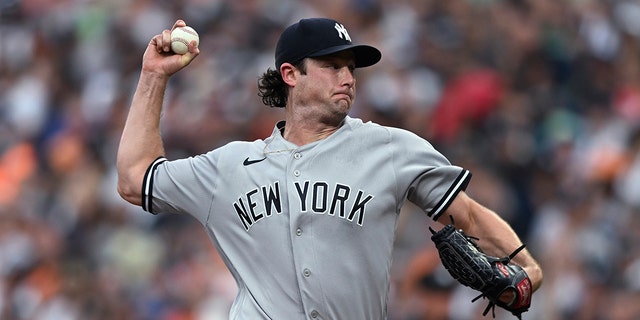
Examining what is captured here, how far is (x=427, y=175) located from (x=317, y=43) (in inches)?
27.2

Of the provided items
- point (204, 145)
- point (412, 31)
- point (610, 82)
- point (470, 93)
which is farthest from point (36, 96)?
point (610, 82)

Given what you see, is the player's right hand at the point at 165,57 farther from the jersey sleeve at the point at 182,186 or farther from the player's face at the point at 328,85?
the player's face at the point at 328,85

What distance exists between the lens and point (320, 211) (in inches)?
183

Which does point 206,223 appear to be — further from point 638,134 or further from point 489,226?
point 638,134

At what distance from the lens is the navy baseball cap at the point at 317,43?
15.8 ft

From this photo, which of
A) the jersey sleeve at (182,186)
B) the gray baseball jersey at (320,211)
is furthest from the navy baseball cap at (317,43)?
the jersey sleeve at (182,186)

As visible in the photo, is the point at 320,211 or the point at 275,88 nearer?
the point at 320,211

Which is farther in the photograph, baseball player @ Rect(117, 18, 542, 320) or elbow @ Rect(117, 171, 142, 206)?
elbow @ Rect(117, 171, 142, 206)

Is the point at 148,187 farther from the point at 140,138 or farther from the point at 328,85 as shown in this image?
the point at 328,85

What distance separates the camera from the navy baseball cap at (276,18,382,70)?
15.8ft

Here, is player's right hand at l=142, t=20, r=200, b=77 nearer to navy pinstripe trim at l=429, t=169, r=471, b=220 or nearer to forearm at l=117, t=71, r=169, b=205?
forearm at l=117, t=71, r=169, b=205

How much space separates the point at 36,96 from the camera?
1214 centimetres

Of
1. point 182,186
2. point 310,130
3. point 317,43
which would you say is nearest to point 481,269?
point 310,130

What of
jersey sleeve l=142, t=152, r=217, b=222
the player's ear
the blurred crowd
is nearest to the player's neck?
the player's ear
